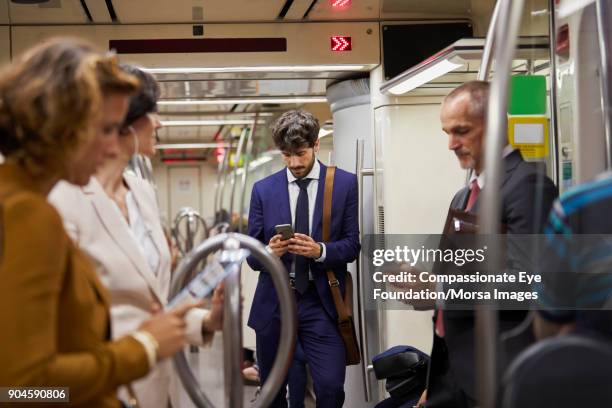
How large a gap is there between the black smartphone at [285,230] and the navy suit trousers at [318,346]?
33 cm

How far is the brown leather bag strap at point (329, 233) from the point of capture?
400cm

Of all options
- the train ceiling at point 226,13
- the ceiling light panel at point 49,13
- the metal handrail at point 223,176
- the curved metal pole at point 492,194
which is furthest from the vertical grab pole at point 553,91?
the metal handrail at point 223,176

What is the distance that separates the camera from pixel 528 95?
3.06 metres

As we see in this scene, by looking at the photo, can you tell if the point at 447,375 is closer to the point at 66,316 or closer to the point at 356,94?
the point at 66,316

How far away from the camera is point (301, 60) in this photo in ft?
16.4

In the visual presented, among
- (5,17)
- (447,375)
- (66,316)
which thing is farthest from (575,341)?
(5,17)

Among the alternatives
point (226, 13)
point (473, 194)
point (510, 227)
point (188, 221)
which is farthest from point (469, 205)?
point (188, 221)

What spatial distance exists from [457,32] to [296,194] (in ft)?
5.41

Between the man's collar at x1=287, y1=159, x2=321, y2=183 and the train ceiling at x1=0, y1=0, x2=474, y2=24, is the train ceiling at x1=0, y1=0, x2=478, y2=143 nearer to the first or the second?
the train ceiling at x1=0, y1=0, x2=474, y2=24

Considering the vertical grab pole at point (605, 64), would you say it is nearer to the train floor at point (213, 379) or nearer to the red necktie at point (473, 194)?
the red necktie at point (473, 194)

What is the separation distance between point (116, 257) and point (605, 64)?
1679 mm

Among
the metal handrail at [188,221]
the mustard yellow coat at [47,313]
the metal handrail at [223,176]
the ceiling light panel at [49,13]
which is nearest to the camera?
the mustard yellow coat at [47,313]

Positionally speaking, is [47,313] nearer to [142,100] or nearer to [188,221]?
[142,100]

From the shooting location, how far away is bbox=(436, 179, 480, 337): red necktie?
2.75 m
